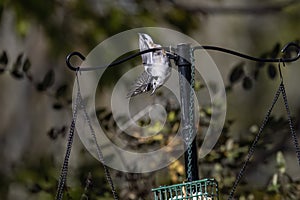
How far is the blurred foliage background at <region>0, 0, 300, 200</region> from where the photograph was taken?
2441mm

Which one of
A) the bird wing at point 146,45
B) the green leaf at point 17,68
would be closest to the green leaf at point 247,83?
the green leaf at point 17,68

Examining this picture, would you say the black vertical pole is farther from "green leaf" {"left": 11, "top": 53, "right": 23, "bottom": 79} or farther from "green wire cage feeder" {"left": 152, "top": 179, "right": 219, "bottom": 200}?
"green leaf" {"left": 11, "top": 53, "right": 23, "bottom": 79}

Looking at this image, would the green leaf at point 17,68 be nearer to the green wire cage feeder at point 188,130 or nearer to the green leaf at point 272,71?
the green leaf at point 272,71

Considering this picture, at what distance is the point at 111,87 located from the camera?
9.14 ft

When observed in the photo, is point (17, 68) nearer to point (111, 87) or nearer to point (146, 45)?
point (111, 87)

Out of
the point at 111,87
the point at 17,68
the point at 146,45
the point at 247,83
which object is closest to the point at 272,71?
the point at 247,83

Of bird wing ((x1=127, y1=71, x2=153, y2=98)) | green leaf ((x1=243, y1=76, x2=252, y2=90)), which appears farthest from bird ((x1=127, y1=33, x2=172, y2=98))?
green leaf ((x1=243, y1=76, x2=252, y2=90))

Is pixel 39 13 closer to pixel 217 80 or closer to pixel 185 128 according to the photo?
pixel 217 80

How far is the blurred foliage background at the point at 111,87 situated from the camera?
2.44 m

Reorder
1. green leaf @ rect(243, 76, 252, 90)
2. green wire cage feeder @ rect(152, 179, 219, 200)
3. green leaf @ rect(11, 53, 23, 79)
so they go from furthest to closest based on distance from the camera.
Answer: green leaf @ rect(243, 76, 252, 90) < green leaf @ rect(11, 53, 23, 79) < green wire cage feeder @ rect(152, 179, 219, 200)

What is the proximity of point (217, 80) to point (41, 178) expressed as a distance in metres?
0.68

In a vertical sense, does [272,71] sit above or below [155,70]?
above

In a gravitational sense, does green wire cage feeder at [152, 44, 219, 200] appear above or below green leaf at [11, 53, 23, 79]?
below

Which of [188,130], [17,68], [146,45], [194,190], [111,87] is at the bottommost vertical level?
[194,190]
